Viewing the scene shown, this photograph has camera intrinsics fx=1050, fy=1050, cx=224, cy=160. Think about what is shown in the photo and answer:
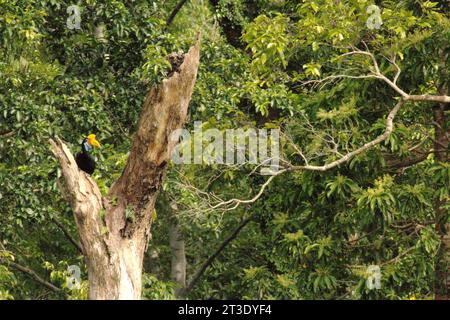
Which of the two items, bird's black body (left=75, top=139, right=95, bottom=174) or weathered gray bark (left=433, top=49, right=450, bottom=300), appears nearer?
bird's black body (left=75, top=139, right=95, bottom=174)

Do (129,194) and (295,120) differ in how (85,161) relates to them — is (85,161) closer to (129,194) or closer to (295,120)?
(129,194)

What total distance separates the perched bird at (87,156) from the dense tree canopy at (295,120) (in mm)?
217

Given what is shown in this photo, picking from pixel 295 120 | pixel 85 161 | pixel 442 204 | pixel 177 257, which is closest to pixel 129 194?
pixel 85 161

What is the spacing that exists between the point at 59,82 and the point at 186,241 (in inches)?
218

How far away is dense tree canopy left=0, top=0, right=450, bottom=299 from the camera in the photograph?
427 inches

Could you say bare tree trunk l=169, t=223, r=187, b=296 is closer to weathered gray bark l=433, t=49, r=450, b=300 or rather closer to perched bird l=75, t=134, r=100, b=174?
perched bird l=75, t=134, r=100, b=174

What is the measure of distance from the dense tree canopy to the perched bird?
0.22m

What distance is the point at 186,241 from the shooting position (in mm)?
16797

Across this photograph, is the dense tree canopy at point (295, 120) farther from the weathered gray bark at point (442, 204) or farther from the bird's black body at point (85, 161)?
the bird's black body at point (85, 161)

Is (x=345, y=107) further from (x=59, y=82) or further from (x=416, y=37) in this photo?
(x=59, y=82)

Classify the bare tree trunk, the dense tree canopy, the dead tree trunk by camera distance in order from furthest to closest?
the bare tree trunk
the dense tree canopy
the dead tree trunk

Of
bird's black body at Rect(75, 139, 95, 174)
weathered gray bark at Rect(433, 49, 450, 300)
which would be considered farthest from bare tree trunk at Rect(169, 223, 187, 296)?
weathered gray bark at Rect(433, 49, 450, 300)
